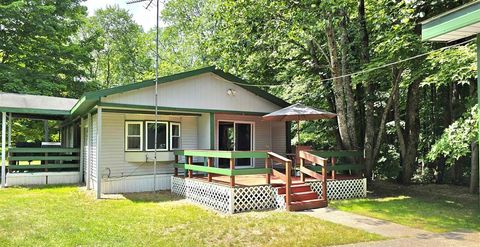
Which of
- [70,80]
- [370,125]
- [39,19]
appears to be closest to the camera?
[370,125]

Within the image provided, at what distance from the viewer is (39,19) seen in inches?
806

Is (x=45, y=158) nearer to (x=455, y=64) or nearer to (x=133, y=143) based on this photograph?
(x=133, y=143)

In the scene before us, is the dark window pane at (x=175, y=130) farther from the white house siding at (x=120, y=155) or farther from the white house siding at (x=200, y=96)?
the white house siding at (x=200, y=96)

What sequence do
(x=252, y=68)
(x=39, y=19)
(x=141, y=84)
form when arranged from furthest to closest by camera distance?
(x=39, y=19) < (x=252, y=68) < (x=141, y=84)

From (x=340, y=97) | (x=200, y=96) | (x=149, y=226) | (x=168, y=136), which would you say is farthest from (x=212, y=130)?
(x=149, y=226)

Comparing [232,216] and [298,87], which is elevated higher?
[298,87]

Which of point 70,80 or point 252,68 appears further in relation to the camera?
point 70,80

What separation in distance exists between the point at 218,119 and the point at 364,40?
5888 mm

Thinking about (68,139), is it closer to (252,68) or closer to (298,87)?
(252,68)

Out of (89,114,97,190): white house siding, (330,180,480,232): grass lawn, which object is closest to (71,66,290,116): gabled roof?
(89,114,97,190): white house siding

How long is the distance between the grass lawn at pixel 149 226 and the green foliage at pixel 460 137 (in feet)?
13.3

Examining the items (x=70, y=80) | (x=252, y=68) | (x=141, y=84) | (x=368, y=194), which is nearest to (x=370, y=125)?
(x=368, y=194)

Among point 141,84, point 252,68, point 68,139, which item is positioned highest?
point 252,68

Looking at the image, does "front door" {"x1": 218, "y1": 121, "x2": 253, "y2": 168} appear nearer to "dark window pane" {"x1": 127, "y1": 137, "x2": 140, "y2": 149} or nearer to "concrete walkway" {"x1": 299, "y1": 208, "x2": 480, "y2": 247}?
"dark window pane" {"x1": 127, "y1": 137, "x2": 140, "y2": 149}
